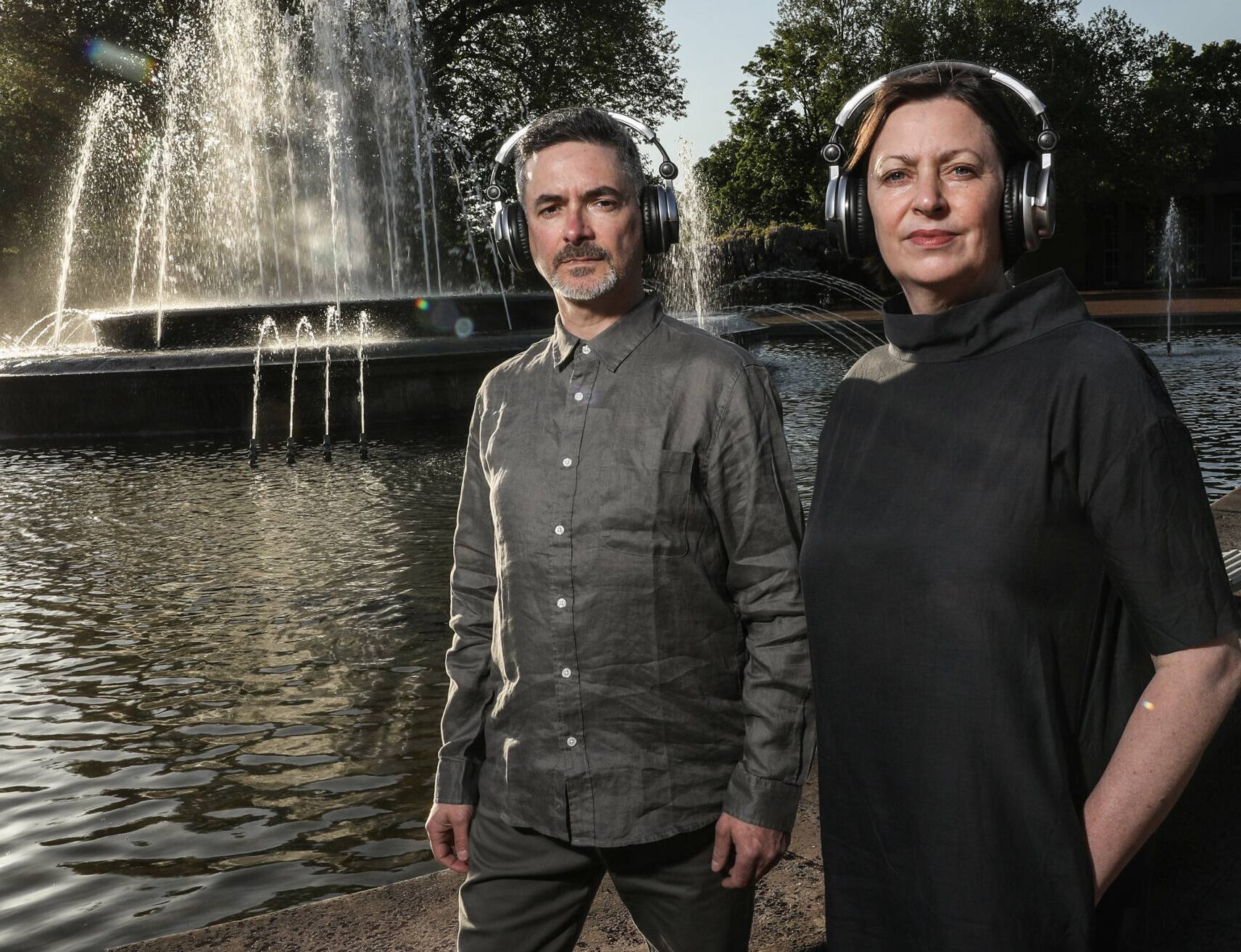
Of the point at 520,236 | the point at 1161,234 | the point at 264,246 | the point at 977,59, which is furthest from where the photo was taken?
the point at 1161,234

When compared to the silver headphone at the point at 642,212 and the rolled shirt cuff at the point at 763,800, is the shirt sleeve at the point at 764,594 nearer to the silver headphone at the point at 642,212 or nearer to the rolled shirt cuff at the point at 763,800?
the rolled shirt cuff at the point at 763,800

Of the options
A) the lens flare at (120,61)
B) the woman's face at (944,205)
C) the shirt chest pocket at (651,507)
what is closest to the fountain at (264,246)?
the lens flare at (120,61)

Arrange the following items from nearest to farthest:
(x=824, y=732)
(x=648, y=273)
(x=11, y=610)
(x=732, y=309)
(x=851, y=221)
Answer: (x=824, y=732), (x=851, y=221), (x=11, y=610), (x=732, y=309), (x=648, y=273)

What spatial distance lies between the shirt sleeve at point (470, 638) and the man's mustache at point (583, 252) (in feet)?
1.02

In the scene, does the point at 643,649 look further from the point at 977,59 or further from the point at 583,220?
the point at 977,59

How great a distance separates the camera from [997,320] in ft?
5.33

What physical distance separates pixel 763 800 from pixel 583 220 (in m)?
1.04

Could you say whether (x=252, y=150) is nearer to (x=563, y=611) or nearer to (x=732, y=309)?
(x=732, y=309)

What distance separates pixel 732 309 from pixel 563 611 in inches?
1286

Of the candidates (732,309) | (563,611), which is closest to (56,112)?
(732,309)

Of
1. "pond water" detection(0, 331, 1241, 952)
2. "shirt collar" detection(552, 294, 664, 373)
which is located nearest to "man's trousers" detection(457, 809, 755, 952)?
"shirt collar" detection(552, 294, 664, 373)

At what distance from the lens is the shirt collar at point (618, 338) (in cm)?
217

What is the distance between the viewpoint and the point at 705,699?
2.08 m

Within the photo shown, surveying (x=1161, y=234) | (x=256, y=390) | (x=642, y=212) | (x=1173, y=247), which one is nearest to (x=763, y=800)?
(x=642, y=212)
